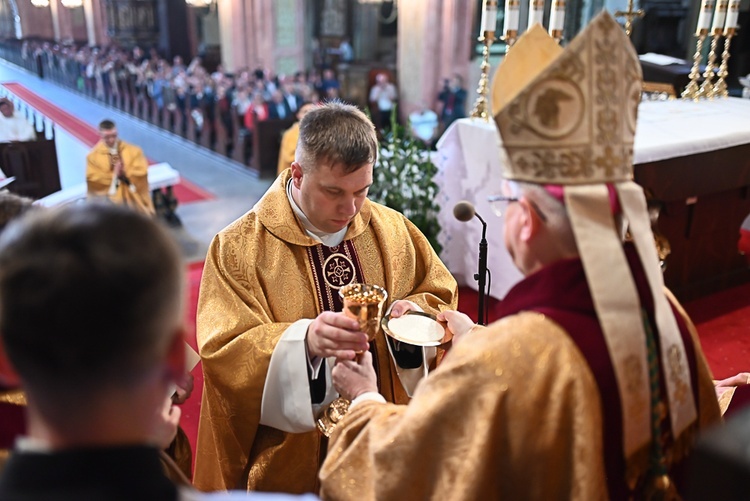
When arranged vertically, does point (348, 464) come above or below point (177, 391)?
above

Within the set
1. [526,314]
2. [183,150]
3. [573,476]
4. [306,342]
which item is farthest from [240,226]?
[183,150]

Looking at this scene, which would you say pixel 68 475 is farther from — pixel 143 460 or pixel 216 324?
pixel 216 324

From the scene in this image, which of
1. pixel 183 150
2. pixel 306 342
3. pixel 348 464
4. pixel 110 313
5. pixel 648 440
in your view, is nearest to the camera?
pixel 110 313

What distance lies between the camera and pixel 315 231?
2.43m

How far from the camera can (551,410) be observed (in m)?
1.27

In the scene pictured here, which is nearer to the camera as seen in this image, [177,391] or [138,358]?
[138,358]

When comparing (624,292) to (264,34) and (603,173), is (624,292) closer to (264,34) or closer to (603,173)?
(603,173)

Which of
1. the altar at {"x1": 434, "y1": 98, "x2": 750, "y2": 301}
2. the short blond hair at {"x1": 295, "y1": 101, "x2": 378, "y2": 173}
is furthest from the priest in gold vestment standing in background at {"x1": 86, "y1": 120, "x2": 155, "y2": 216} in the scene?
the short blond hair at {"x1": 295, "y1": 101, "x2": 378, "y2": 173}

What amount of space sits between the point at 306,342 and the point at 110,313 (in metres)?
1.34

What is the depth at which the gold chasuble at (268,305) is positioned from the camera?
223 centimetres

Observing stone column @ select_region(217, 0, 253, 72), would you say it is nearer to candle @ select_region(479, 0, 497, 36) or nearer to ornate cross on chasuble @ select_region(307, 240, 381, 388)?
candle @ select_region(479, 0, 497, 36)

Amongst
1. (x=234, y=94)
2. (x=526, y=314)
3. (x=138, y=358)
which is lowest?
(x=234, y=94)

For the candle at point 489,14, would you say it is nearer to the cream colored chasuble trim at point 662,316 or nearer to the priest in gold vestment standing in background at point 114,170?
the cream colored chasuble trim at point 662,316

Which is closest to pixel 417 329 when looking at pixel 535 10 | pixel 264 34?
pixel 535 10
